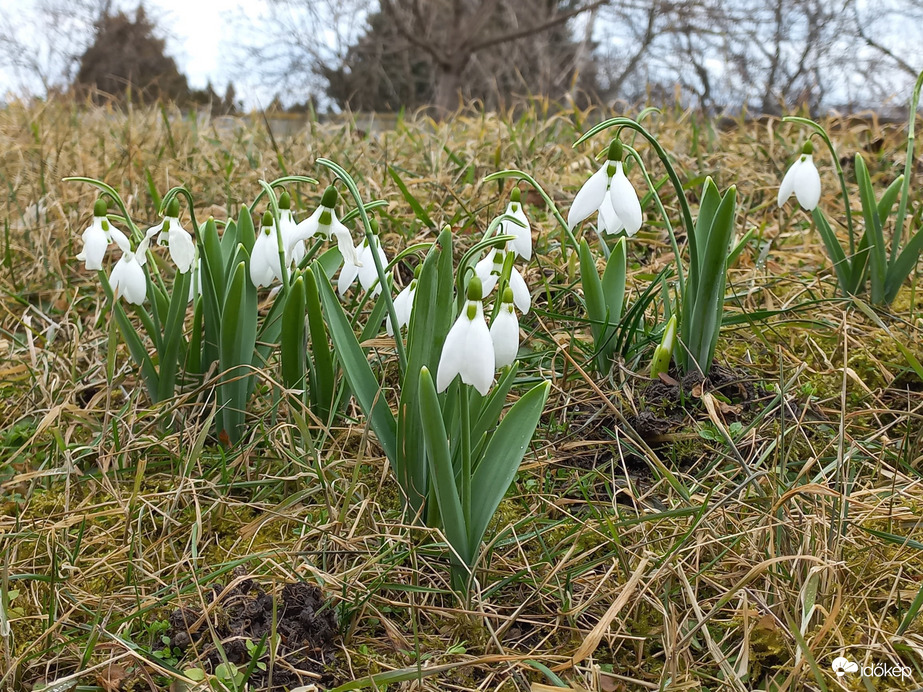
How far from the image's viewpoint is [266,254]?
1.50 m

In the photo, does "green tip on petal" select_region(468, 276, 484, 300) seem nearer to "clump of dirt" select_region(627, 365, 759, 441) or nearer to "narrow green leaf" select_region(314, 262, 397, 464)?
"narrow green leaf" select_region(314, 262, 397, 464)

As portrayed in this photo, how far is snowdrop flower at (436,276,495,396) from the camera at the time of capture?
0.92 meters

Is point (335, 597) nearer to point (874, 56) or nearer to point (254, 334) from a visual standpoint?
point (254, 334)

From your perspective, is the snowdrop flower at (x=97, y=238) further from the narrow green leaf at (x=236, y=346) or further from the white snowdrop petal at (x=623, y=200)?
the white snowdrop petal at (x=623, y=200)

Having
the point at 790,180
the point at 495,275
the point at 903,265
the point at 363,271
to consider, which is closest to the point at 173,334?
the point at 363,271

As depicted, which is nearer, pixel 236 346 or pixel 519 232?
pixel 519 232

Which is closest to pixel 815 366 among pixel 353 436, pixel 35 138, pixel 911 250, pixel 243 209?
pixel 911 250

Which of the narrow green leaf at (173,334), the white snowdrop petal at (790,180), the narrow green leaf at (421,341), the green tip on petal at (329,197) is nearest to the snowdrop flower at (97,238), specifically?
the narrow green leaf at (173,334)

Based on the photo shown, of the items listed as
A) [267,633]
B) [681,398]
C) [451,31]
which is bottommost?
[267,633]

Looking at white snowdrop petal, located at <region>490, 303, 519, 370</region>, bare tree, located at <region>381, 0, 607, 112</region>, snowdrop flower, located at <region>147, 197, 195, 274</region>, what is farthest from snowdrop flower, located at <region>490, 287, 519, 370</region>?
bare tree, located at <region>381, 0, 607, 112</region>

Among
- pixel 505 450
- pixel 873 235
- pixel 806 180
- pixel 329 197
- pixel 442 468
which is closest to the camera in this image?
pixel 442 468

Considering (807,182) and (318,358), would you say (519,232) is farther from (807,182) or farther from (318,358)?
(807,182)

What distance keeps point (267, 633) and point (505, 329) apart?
0.59m

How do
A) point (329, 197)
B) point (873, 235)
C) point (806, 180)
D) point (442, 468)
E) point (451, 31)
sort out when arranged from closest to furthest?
point (442, 468), point (329, 197), point (806, 180), point (873, 235), point (451, 31)
